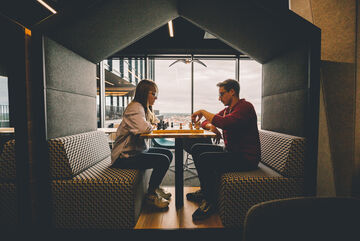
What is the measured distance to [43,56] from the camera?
149 centimetres

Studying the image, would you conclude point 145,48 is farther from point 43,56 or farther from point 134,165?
point 134,165

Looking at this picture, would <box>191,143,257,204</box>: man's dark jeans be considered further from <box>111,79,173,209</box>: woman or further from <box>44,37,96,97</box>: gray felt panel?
<box>44,37,96,97</box>: gray felt panel

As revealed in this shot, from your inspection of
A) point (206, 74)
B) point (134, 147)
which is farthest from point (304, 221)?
point (206, 74)

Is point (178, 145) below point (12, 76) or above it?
below

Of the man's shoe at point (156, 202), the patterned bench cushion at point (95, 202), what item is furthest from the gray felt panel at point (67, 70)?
the man's shoe at point (156, 202)

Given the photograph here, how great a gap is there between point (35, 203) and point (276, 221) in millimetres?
1917

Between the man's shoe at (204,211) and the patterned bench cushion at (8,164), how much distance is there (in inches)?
67.0

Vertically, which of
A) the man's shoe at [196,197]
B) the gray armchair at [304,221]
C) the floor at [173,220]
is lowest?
the floor at [173,220]

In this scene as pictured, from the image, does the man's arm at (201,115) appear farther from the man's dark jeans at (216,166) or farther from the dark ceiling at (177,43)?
the dark ceiling at (177,43)

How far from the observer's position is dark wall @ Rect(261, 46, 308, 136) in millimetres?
1590

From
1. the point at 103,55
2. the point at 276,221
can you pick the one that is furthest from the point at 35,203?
the point at 276,221

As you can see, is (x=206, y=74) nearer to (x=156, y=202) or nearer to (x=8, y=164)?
(x=156, y=202)

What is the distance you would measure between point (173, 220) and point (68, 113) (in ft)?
4.99

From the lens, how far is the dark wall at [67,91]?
1537 mm
